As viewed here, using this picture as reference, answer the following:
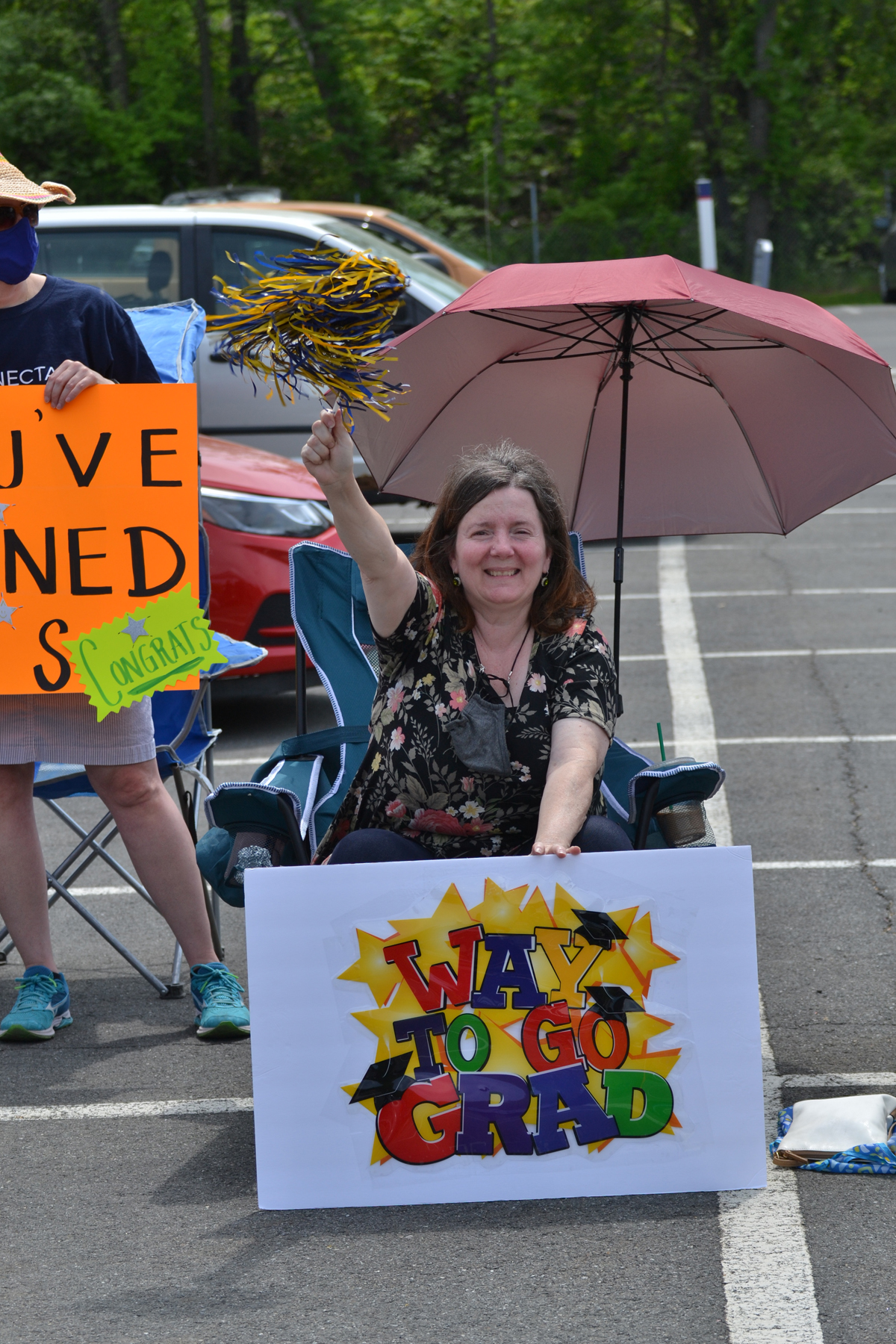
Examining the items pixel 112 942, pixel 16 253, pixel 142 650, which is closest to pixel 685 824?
pixel 142 650

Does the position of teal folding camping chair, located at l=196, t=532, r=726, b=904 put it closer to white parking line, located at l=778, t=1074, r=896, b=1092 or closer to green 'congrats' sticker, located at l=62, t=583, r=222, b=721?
green 'congrats' sticker, located at l=62, t=583, r=222, b=721

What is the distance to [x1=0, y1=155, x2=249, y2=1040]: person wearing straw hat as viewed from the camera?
367 centimetres

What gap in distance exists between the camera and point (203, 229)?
10047 millimetres

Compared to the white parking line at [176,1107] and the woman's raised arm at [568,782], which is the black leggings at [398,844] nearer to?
the woman's raised arm at [568,782]

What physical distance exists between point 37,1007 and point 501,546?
5.50 feet

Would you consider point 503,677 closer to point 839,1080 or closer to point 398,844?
point 398,844

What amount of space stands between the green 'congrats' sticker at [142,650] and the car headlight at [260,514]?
10.4ft

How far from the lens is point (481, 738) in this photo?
332 cm

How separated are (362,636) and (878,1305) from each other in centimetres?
203

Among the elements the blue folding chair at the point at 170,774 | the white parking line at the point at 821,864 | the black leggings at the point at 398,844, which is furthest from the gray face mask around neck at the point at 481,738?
the white parking line at the point at 821,864

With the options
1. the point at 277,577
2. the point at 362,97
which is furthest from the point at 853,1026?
the point at 362,97

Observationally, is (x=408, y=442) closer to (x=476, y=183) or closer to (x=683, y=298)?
(x=683, y=298)

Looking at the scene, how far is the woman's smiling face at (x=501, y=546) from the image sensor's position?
3338mm

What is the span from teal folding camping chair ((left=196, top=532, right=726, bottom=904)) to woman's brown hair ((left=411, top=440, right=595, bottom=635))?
1.38 ft
